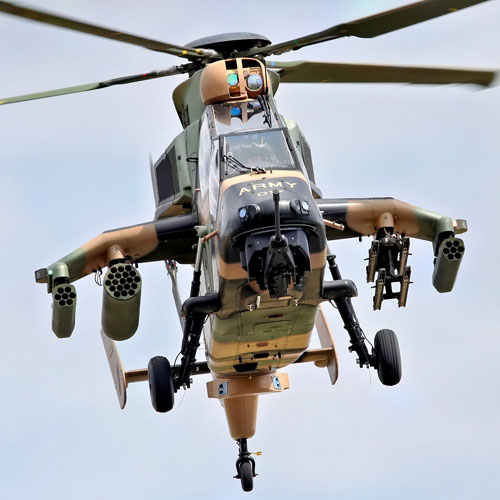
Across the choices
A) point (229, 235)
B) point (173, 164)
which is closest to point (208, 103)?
point (173, 164)

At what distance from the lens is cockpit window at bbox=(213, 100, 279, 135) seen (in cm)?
1991

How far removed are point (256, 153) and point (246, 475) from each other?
6.55 m

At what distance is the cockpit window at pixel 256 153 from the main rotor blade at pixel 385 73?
112 inches

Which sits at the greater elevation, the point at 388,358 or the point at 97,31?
the point at 97,31

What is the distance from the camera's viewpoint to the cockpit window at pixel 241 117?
19906mm

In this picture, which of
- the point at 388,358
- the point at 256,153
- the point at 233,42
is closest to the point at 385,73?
the point at 233,42

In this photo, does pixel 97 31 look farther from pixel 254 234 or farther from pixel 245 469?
pixel 245 469

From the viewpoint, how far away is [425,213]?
20.9 m

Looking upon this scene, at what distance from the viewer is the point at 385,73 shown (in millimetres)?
21531

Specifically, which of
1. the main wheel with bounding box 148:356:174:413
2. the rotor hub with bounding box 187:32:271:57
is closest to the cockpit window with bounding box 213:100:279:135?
the rotor hub with bounding box 187:32:271:57

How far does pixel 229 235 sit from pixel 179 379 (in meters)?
3.56

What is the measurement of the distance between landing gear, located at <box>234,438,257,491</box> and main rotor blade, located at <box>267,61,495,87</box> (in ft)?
20.2

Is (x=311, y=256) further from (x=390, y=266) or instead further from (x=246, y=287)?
(x=390, y=266)

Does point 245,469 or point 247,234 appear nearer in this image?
point 247,234
